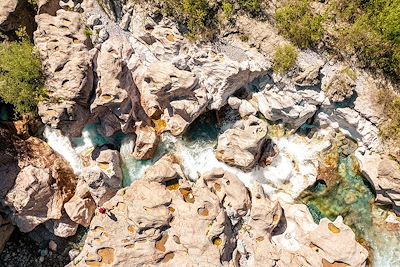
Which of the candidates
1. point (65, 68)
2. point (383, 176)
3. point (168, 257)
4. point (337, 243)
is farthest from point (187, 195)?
point (383, 176)

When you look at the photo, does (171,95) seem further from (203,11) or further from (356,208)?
(356,208)

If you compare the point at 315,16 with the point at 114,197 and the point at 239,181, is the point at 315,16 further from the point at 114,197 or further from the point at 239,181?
the point at 114,197

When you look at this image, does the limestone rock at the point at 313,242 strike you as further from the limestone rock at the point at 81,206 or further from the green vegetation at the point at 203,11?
the green vegetation at the point at 203,11

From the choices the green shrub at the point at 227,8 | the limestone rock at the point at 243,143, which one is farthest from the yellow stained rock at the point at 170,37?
the limestone rock at the point at 243,143

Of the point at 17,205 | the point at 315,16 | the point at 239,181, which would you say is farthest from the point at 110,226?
the point at 315,16

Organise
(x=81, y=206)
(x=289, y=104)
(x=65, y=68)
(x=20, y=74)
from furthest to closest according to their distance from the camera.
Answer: (x=81, y=206) < (x=289, y=104) < (x=20, y=74) < (x=65, y=68)

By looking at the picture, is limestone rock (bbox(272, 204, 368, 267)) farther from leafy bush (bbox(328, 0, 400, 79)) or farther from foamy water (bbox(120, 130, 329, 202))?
leafy bush (bbox(328, 0, 400, 79))
